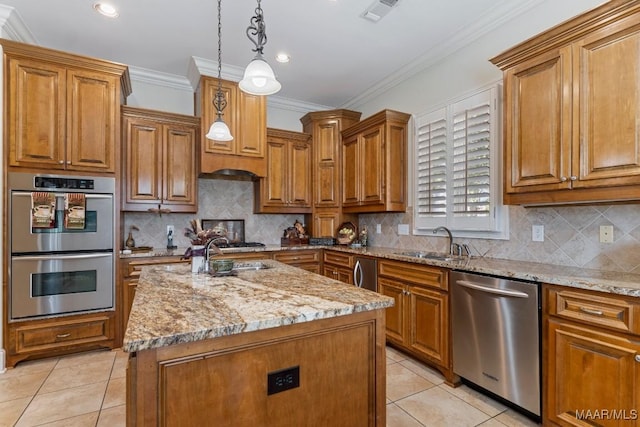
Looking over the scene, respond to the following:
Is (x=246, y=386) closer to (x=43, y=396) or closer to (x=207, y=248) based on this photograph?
(x=207, y=248)

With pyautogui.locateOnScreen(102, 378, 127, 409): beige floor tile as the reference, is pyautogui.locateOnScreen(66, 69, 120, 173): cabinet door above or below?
above

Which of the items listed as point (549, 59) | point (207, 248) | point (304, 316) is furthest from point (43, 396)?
point (549, 59)

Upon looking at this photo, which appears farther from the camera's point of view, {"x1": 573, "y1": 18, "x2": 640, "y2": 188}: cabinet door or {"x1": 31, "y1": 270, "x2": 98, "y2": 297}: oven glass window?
{"x1": 31, "y1": 270, "x2": 98, "y2": 297}: oven glass window

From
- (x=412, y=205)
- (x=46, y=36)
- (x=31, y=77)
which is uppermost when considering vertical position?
(x=46, y=36)

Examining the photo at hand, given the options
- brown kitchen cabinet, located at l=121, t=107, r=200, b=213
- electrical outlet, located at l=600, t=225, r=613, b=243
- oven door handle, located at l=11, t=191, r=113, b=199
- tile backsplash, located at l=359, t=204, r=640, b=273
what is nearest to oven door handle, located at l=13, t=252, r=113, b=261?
oven door handle, located at l=11, t=191, r=113, b=199

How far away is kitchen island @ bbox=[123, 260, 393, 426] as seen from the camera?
1.03 meters

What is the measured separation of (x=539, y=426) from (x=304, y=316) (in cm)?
180

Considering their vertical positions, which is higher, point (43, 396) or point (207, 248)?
point (207, 248)

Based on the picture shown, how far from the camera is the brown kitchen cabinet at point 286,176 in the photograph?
4281 millimetres

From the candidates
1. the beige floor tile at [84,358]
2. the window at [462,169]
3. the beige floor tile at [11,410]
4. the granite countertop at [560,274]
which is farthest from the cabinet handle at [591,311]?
the beige floor tile at [84,358]

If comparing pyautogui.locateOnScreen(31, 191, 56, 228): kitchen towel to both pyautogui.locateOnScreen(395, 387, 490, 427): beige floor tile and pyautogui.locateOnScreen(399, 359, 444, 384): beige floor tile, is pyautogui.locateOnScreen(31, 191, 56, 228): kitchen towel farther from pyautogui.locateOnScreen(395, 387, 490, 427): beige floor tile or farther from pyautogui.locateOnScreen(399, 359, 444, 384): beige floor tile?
pyautogui.locateOnScreen(399, 359, 444, 384): beige floor tile

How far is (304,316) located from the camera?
121 centimetres

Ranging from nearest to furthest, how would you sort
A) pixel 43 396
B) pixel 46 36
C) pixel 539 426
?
1. pixel 539 426
2. pixel 43 396
3. pixel 46 36

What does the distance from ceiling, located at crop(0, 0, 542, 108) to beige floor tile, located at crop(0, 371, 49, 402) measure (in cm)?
299
